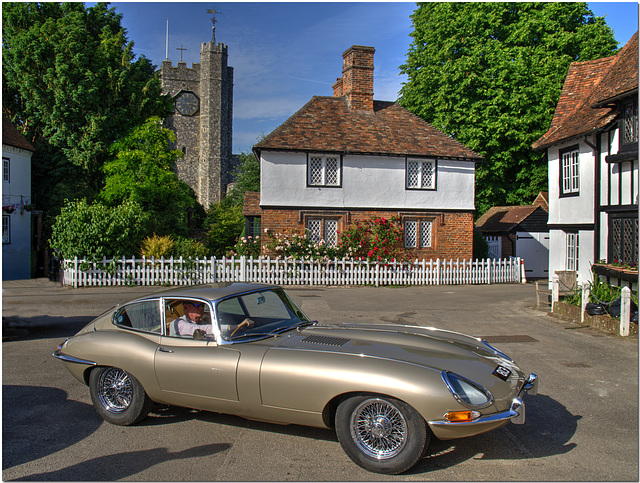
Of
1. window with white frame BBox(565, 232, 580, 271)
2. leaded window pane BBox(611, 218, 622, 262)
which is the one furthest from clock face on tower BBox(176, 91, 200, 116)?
leaded window pane BBox(611, 218, 622, 262)

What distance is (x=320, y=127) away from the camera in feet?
70.9

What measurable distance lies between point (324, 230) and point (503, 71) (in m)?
13.2

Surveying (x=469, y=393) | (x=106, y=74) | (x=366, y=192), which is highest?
(x=106, y=74)

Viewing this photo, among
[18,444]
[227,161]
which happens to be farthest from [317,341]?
[227,161]

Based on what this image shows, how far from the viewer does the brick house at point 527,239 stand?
991 inches

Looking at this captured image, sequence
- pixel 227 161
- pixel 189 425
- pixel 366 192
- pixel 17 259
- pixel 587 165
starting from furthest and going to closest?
pixel 227 161 → pixel 17 259 → pixel 366 192 → pixel 587 165 → pixel 189 425

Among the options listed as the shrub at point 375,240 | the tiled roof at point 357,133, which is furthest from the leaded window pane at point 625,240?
the tiled roof at point 357,133

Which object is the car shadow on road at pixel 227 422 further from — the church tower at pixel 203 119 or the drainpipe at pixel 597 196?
the church tower at pixel 203 119

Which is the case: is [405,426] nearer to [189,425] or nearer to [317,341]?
[317,341]

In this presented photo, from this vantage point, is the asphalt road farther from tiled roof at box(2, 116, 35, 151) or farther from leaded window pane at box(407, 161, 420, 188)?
tiled roof at box(2, 116, 35, 151)

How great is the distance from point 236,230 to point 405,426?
3496cm

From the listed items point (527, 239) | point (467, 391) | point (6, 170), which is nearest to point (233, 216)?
point (6, 170)

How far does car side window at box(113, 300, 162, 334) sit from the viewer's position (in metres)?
5.16

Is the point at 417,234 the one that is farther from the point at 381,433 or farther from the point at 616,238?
the point at 381,433
